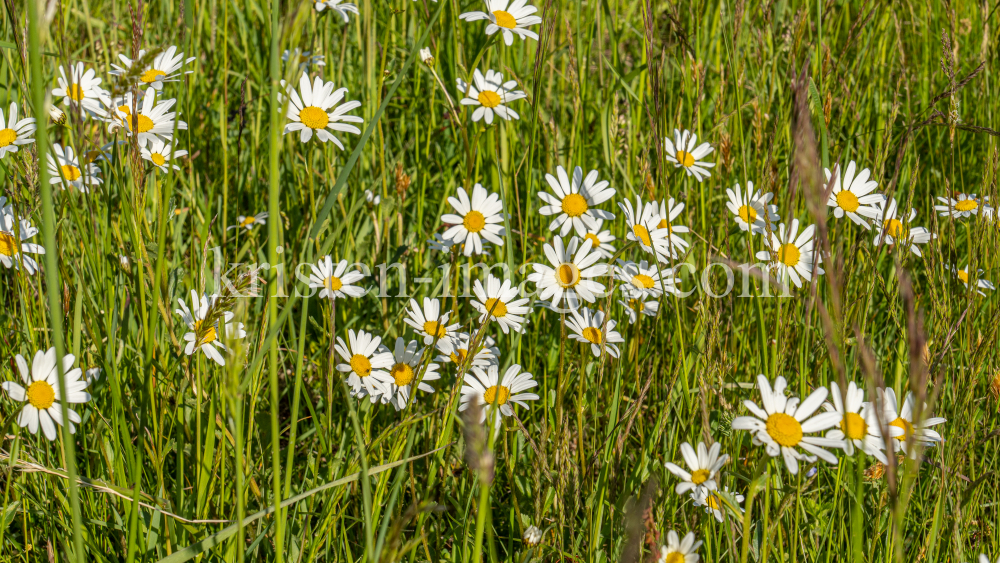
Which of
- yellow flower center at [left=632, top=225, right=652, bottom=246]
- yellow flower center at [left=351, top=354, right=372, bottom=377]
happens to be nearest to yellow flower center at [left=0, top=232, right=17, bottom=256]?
yellow flower center at [left=351, top=354, right=372, bottom=377]

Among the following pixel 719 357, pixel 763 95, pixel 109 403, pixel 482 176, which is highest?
pixel 763 95

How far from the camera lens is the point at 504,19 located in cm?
193

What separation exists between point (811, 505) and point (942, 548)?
10.4 inches

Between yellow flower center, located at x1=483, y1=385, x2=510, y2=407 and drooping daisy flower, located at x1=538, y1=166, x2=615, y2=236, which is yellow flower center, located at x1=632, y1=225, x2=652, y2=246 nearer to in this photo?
drooping daisy flower, located at x1=538, y1=166, x2=615, y2=236

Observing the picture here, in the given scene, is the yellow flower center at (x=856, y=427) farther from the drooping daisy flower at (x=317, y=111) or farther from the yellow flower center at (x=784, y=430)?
the drooping daisy flower at (x=317, y=111)

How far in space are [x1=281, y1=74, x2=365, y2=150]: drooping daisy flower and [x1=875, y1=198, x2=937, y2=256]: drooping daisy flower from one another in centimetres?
116

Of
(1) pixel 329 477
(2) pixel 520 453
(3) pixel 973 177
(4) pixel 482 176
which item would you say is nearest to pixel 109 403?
(1) pixel 329 477

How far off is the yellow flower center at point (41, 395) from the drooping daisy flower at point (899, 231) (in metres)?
1.53

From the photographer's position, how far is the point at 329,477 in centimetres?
153

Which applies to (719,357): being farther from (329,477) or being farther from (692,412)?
(329,477)

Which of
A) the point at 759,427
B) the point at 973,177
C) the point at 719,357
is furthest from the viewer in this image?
the point at 973,177

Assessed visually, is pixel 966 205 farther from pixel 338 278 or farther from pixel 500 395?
pixel 338 278

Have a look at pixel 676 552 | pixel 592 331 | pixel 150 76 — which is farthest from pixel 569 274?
pixel 150 76

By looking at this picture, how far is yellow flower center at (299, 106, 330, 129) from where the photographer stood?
1.78 metres
